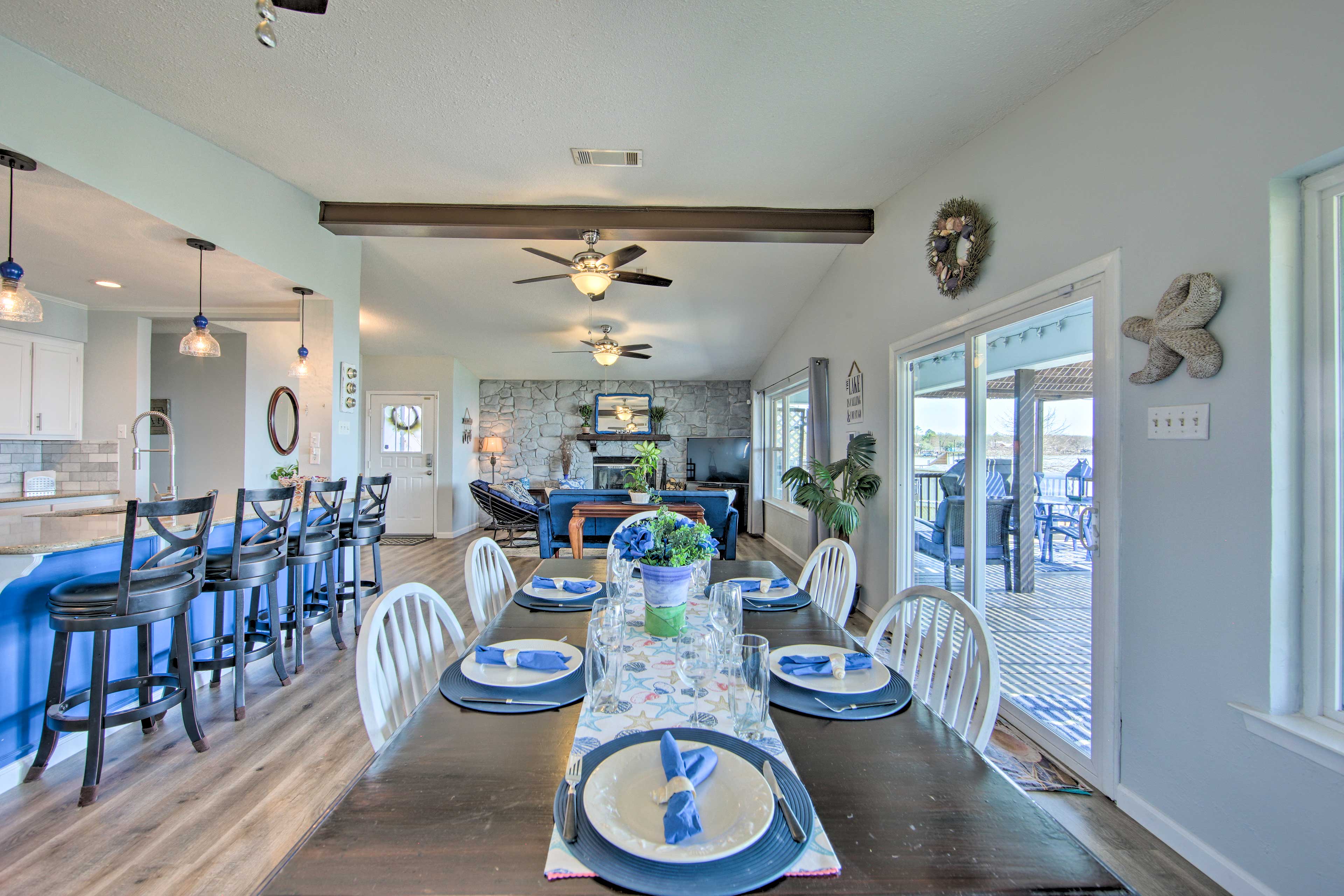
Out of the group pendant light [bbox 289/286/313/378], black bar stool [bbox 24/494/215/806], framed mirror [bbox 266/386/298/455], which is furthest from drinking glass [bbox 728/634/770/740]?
framed mirror [bbox 266/386/298/455]

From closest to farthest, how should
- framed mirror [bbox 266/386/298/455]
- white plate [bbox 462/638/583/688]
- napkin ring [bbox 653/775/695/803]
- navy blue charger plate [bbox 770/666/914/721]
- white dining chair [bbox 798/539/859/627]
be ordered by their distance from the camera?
napkin ring [bbox 653/775/695/803] < navy blue charger plate [bbox 770/666/914/721] < white plate [bbox 462/638/583/688] < white dining chair [bbox 798/539/859/627] < framed mirror [bbox 266/386/298/455]

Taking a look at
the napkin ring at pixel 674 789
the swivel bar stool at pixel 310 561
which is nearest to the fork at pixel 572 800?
the napkin ring at pixel 674 789

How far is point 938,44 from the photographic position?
205 centimetres

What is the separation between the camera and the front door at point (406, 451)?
719 cm

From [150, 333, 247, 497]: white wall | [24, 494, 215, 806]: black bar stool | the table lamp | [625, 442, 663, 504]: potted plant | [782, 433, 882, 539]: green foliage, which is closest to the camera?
[24, 494, 215, 806]: black bar stool

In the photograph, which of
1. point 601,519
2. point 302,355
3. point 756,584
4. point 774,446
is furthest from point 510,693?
point 774,446

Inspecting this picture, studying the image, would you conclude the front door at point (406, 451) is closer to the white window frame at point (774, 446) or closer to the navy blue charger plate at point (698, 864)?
the white window frame at point (774, 446)

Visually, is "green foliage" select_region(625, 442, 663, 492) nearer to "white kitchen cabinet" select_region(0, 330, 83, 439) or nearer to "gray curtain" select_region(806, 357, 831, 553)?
"gray curtain" select_region(806, 357, 831, 553)

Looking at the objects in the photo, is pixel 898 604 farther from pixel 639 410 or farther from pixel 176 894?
pixel 639 410

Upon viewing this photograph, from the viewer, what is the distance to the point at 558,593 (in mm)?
1860

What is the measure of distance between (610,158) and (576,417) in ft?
18.3

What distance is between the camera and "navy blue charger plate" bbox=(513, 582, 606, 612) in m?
1.73

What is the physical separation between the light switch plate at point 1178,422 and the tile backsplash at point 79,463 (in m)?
6.14

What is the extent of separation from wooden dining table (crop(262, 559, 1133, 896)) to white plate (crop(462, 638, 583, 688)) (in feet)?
0.31
